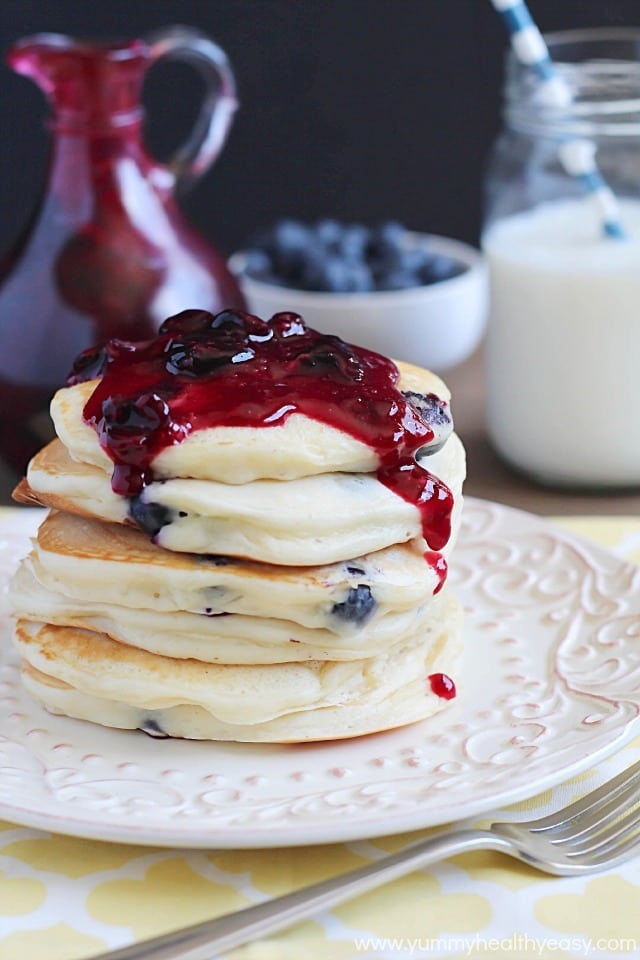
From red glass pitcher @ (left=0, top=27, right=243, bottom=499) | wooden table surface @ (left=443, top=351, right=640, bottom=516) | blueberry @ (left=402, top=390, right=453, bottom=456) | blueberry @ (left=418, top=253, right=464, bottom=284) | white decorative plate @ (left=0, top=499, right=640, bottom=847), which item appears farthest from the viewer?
blueberry @ (left=418, top=253, right=464, bottom=284)

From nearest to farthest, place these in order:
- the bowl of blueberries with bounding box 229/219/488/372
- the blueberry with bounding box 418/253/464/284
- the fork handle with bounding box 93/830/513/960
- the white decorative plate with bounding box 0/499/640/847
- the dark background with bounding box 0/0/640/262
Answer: the fork handle with bounding box 93/830/513/960
the white decorative plate with bounding box 0/499/640/847
the bowl of blueberries with bounding box 229/219/488/372
the blueberry with bounding box 418/253/464/284
the dark background with bounding box 0/0/640/262

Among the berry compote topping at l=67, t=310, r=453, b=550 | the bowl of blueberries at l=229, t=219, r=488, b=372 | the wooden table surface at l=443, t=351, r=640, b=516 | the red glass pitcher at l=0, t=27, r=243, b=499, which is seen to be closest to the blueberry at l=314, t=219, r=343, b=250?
the bowl of blueberries at l=229, t=219, r=488, b=372

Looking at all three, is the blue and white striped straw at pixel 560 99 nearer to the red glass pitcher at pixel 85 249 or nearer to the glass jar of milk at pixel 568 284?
the glass jar of milk at pixel 568 284

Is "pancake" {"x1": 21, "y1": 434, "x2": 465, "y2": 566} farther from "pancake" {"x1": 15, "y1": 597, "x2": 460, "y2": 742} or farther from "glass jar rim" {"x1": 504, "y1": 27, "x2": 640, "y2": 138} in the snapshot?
"glass jar rim" {"x1": 504, "y1": 27, "x2": 640, "y2": 138}

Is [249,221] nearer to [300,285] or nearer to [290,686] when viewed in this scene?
[300,285]

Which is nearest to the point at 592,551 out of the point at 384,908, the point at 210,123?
the point at 384,908

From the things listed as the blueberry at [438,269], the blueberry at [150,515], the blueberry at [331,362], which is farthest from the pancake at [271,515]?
the blueberry at [438,269]
